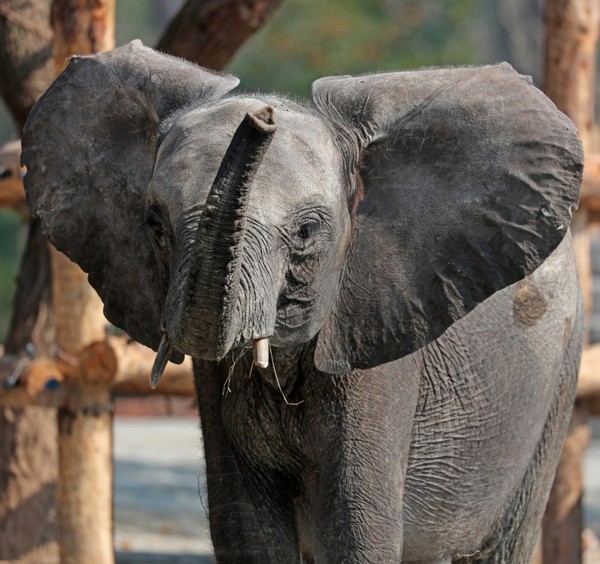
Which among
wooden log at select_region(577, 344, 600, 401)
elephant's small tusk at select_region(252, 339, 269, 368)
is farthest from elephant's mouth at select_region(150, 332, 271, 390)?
wooden log at select_region(577, 344, 600, 401)

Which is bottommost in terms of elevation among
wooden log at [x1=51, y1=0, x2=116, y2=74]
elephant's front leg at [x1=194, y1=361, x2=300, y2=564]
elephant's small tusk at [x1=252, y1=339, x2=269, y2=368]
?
elephant's front leg at [x1=194, y1=361, x2=300, y2=564]

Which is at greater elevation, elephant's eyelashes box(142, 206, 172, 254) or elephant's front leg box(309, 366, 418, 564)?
elephant's eyelashes box(142, 206, 172, 254)

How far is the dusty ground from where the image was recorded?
287 inches

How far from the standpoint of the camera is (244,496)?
393cm

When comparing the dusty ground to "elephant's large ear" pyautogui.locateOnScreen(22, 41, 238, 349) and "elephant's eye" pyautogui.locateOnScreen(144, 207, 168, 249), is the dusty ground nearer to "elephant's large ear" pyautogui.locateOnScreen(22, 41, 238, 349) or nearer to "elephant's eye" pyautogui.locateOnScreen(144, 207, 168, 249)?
"elephant's large ear" pyautogui.locateOnScreen(22, 41, 238, 349)

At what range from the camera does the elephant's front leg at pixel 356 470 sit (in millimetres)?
3686

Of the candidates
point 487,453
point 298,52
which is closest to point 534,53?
point 298,52

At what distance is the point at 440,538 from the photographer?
423cm

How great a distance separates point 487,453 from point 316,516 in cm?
70

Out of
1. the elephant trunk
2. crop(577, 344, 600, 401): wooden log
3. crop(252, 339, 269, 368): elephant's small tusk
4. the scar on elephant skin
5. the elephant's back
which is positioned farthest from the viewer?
crop(577, 344, 600, 401): wooden log

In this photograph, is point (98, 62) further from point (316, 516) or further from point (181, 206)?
point (316, 516)

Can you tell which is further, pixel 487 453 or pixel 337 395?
pixel 487 453

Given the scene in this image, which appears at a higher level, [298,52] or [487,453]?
[487,453]

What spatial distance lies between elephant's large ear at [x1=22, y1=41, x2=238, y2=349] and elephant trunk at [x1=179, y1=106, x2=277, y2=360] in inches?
22.8
